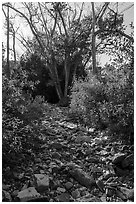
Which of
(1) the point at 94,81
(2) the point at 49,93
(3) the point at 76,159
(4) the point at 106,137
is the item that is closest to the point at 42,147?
(3) the point at 76,159

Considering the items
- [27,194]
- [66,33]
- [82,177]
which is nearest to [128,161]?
[82,177]

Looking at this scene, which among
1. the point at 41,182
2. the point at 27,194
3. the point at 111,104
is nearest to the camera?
the point at 27,194

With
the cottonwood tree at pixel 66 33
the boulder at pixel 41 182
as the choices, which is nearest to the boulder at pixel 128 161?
the boulder at pixel 41 182

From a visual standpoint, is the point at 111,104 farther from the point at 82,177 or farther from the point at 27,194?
the point at 27,194

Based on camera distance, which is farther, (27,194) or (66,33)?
(66,33)

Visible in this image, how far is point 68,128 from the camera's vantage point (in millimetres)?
5676

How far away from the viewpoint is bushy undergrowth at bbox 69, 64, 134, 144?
390 centimetres

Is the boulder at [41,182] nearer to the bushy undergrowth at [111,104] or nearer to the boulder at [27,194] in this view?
the boulder at [27,194]

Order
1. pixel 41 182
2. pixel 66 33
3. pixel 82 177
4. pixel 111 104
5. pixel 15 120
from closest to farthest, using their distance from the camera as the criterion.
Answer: pixel 41 182
pixel 82 177
pixel 15 120
pixel 111 104
pixel 66 33

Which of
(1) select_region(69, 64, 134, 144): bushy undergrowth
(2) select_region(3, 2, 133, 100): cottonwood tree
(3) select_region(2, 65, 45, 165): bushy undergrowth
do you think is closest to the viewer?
(3) select_region(2, 65, 45, 165): bushy undergrowth

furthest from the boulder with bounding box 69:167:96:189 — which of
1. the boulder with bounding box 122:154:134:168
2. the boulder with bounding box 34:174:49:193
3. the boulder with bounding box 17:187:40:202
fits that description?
the boulder with bounding box 17:187:40:202

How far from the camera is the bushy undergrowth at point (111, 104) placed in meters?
3.90

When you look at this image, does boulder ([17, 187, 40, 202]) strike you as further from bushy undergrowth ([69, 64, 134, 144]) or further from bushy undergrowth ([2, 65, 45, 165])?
bushy undergrowth ([69, 64, 134, 144])

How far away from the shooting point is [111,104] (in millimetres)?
4293
